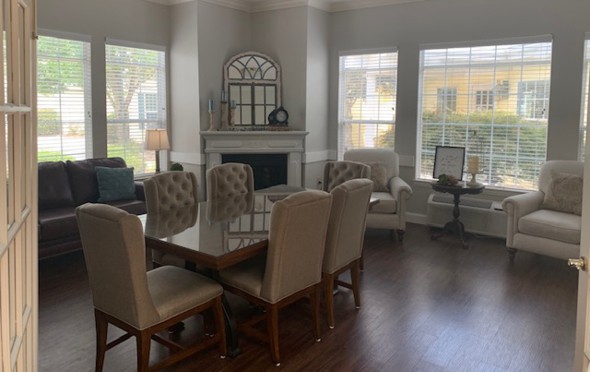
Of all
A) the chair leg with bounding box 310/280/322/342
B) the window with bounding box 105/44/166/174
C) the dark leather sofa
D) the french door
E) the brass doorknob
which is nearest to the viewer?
the french door

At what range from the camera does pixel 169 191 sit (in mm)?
3994

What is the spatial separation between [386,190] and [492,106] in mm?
1591

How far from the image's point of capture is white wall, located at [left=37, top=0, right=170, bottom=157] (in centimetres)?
530

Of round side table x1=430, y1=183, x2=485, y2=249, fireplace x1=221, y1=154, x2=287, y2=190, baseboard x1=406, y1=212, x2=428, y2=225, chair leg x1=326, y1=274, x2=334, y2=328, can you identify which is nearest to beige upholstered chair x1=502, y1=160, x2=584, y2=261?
round side table x1=430, y1=183, x2=485, y2=249

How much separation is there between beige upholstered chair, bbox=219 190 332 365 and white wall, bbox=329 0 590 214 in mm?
3592

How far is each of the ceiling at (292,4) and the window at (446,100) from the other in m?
1.25

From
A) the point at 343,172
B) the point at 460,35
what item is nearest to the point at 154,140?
the point at 343,172

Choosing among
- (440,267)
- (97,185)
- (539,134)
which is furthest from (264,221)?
(539,134)

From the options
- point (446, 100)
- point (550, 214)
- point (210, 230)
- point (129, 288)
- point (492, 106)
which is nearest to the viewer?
point (129, 288)

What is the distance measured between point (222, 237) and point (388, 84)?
4.27 metres

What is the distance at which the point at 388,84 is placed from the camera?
6609mm

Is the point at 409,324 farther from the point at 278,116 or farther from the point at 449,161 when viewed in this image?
the point at 278,116

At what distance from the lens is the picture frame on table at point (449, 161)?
5938 millimetres

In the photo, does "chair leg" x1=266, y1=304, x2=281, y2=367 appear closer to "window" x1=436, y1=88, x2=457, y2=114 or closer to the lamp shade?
the lamp shade
